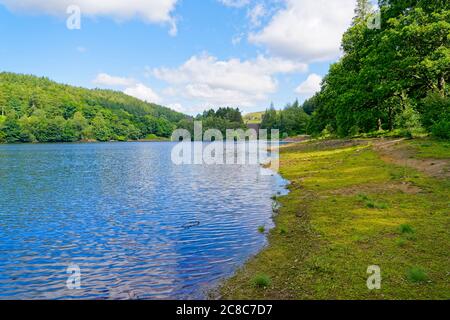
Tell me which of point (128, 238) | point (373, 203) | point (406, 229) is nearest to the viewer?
point (406, 229)

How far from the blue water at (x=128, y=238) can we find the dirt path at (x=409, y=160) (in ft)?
42.3

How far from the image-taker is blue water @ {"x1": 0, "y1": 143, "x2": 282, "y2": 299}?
12.6 metres

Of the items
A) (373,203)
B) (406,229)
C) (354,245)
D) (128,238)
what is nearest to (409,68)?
(373,203)

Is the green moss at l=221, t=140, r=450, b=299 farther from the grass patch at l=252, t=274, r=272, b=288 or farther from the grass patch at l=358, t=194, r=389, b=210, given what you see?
the grass patch at l=252, t=274, r=272, b=288

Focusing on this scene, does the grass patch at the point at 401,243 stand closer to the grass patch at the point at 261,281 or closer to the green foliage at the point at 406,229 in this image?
the green foliage at the point at 406,229

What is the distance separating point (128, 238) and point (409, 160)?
95.1 ft

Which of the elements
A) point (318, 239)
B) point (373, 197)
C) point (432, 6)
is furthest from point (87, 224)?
point (432, 6)

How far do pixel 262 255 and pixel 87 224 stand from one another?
12.6 metres

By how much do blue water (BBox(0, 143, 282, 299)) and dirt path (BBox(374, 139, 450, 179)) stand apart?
42.3ft

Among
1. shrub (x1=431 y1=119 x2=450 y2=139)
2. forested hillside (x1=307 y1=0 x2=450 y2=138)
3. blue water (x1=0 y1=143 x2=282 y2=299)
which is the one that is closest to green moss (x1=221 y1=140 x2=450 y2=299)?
blue water (x1=0 y1=143 x2=282 y2=299)

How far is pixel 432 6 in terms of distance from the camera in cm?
4475

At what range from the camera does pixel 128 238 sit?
61.3 feet

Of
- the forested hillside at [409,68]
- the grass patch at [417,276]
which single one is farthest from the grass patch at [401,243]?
the forested hillside at [409,68]

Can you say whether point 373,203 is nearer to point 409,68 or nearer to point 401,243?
point 401,243
